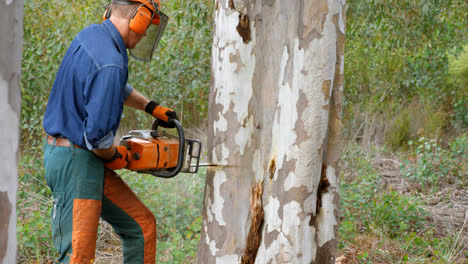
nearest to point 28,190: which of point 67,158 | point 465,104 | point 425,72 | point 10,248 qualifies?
point 67,158

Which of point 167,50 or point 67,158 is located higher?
point 167,50

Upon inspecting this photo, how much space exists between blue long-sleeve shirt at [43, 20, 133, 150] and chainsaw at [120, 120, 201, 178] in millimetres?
214

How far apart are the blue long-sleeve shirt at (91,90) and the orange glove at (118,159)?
0.44 feet

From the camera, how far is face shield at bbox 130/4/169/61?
2984 mm

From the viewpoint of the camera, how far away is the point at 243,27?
95.4 inches

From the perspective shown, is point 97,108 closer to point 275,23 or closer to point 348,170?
point 275,23

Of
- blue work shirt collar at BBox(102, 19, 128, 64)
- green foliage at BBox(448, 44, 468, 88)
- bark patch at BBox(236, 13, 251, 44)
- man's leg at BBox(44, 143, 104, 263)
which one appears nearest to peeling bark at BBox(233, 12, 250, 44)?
bark patch at BBox(236, 13, 251, 44)

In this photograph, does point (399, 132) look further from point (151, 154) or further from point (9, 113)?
point (9, 113)

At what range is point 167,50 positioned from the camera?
6.86 m

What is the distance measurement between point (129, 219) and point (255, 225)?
102 cm

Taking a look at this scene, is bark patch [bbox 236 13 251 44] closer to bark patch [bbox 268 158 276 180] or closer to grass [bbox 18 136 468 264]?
bark patch [bbox 268 158 276 180]

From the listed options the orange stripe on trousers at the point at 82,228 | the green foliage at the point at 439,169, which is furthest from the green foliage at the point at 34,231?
the green foliage at the point at 439,169

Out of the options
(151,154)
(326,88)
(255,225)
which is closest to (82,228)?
(151,154)

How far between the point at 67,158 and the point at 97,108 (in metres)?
0.42
